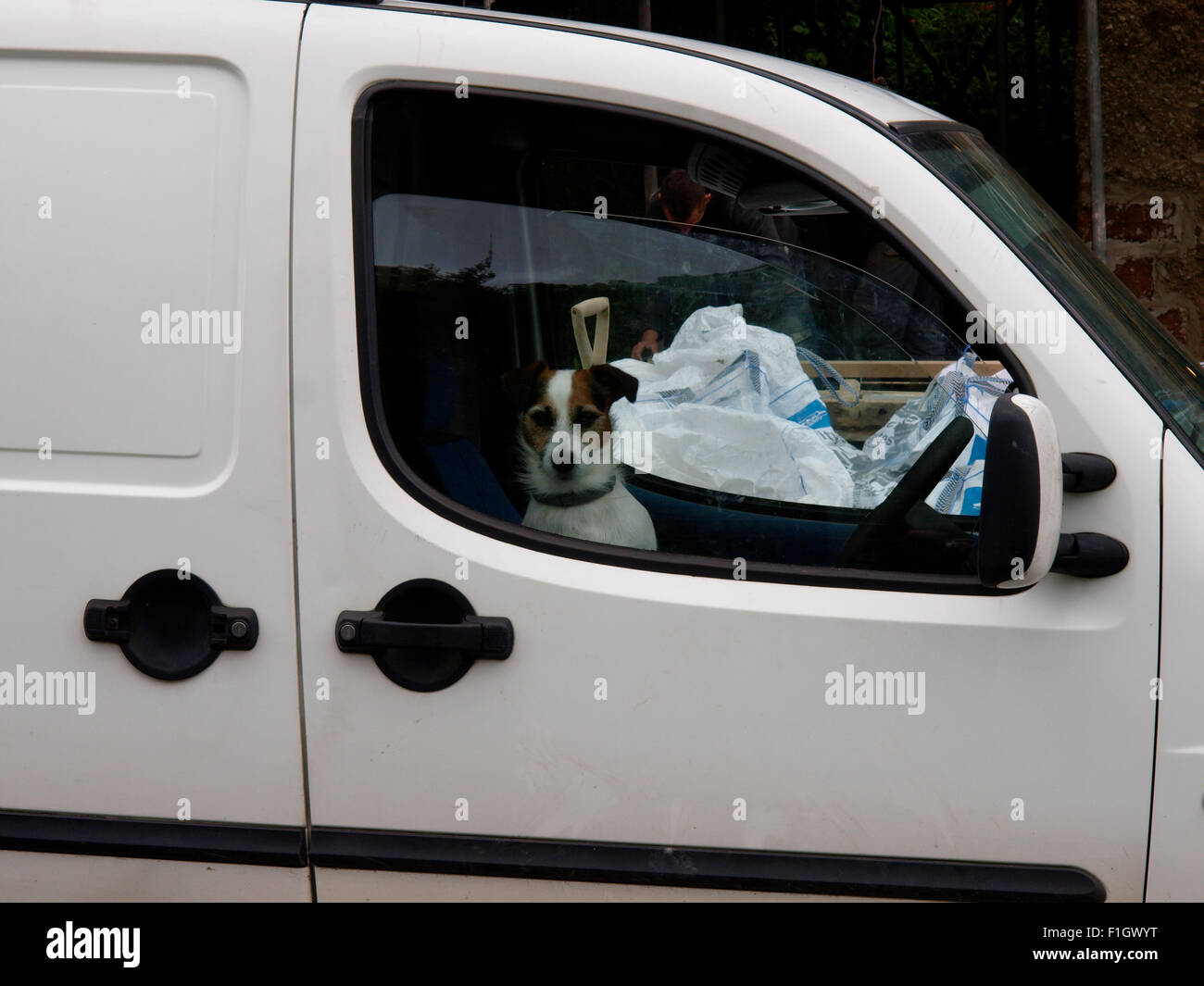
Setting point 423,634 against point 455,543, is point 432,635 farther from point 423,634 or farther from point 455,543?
point 455,543

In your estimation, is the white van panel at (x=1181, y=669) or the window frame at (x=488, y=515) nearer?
the white van panel at (x=1181, y=669)

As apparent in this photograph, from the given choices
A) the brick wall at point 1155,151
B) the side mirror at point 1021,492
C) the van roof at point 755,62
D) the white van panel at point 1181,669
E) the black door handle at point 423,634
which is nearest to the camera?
the side mirror at point 1021,492

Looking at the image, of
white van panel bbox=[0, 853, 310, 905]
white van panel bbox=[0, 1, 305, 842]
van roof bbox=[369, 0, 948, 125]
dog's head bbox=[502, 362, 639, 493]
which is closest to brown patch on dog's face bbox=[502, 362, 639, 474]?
dog's head bbox=[502, 362, 639, 493]

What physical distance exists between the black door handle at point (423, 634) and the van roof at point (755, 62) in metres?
0.90

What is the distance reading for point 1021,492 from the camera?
155 cm

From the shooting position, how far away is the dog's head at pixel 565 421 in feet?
6.27

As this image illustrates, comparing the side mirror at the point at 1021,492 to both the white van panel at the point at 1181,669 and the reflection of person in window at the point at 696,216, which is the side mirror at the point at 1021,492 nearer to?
the white van panel at the point at 1181,669

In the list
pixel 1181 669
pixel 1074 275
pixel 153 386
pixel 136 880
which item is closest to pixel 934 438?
pixel 1074 275

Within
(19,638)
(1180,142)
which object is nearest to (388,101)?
(19,638)

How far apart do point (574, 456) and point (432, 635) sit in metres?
0.36

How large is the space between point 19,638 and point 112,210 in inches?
26.1

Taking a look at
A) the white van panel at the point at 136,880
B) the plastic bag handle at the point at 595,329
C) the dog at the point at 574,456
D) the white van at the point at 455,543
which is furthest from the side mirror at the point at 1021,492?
the white van panel at the point at 136,880

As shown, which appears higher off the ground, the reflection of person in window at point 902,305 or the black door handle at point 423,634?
the reflection of person in window at point 902,305

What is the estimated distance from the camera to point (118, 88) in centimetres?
183
